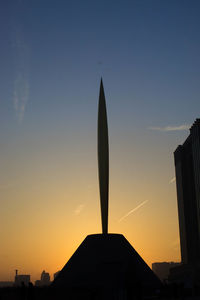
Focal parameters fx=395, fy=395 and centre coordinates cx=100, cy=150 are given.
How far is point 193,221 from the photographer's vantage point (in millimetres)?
146125

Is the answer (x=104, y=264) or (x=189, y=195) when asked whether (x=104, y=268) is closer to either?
(x=104, y=264)

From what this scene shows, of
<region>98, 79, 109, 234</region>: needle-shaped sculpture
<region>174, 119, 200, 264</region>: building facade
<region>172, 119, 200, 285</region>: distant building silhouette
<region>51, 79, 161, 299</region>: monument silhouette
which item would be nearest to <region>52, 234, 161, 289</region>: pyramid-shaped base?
<region>51, 79, 161, 299</region>: monument silhouette

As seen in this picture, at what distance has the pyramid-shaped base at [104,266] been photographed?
3288 centimetres

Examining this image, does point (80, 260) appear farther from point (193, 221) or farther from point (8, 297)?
point (193, 221)

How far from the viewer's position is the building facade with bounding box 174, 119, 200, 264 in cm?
13725

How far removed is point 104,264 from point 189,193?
124 m

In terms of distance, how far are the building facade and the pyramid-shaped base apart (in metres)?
99.7

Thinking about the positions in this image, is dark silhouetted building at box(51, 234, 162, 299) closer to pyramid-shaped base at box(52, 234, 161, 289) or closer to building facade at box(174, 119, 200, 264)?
pyramid-shaped base at box(52, 234, 161, 289)

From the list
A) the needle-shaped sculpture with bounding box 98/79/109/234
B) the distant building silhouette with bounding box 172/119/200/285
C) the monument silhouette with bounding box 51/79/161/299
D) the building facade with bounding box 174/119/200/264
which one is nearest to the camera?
the monument silhouette with bounding box 51/79/161/299

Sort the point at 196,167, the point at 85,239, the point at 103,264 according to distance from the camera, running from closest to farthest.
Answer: the point at 103,264, the point at 85,239, the point at 196,167

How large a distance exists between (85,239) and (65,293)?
9.17 meters

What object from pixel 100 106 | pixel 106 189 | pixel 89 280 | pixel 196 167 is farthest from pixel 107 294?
pixel 196 167

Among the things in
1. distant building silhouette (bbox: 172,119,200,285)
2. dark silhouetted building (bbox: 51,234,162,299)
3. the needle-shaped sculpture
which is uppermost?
distant building silhouette (bbox: 172,119,200,285)

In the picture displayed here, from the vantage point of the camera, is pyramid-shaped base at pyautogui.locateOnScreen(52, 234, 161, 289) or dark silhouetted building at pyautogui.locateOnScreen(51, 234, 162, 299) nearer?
dark silhouetted building at pyautogui.locateOnScreen(51, 234, 162, 299)
